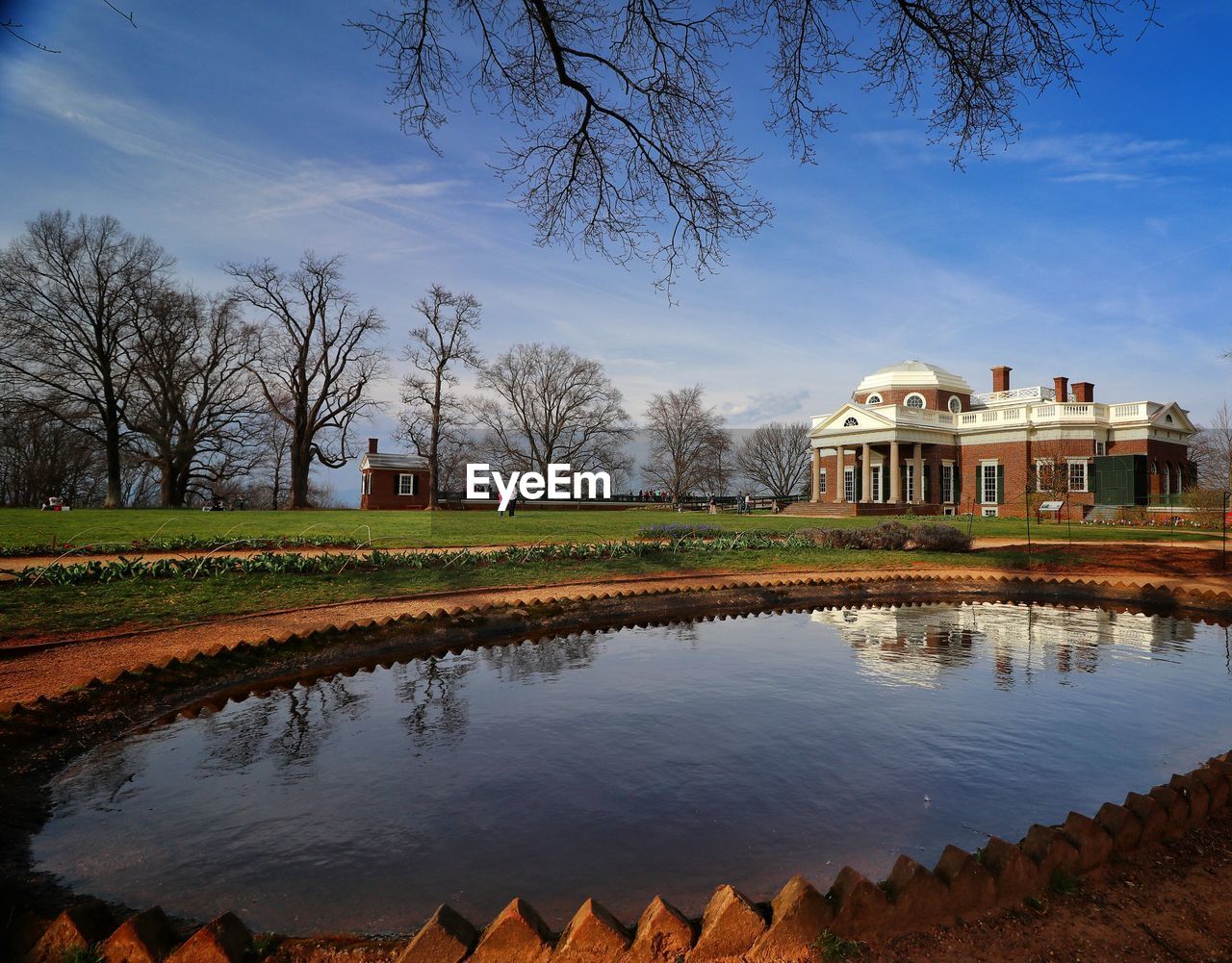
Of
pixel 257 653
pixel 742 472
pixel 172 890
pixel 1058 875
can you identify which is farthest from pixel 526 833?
pixel 742 472

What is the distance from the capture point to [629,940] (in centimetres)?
253

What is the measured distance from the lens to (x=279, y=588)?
11258mm

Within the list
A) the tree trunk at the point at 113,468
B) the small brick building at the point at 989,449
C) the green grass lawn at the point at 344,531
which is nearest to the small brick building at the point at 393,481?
the tree trunk at the point at 113,468

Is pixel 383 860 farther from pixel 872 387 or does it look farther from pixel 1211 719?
pixel 872 387

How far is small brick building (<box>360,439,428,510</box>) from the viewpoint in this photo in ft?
160

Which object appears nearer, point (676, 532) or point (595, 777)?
point (595, 777)

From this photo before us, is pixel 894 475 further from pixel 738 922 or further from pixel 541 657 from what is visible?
pixel 738 922

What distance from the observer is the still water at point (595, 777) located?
3.46 metres

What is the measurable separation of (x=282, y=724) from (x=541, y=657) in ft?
10.6

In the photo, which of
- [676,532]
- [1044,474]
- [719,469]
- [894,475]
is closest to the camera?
[676,532]

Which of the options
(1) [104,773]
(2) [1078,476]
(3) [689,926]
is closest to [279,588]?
(1) [104,773]

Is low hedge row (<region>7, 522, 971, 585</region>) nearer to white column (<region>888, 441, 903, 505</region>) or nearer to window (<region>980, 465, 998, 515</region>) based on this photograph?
white column (<region>888, 441, 903, 505</region>)

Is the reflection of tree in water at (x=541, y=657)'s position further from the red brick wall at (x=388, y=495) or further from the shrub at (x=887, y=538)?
the red brick wall at (x=388, y=495)

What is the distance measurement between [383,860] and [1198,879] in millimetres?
3984
